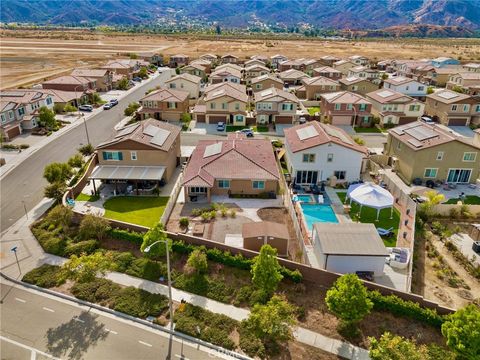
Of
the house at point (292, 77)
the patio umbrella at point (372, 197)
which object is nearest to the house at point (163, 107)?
the house at point (292, 77)

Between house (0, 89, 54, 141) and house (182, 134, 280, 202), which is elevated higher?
house (0, 89, 54, 141)

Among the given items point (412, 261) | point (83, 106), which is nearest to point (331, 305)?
point (412, 261)

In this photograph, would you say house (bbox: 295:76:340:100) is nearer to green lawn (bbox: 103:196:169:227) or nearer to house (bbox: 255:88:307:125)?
house (bbox: 255:88:307:125)

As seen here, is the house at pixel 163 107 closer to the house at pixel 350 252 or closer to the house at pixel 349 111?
the house at pixel 349 111

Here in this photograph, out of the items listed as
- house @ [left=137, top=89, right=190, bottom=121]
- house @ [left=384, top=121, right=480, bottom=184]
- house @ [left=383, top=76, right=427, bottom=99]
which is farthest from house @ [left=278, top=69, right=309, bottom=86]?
house @ [left=384, top=121, right=480, bottom=184]

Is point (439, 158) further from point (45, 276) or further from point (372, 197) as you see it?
point (45, 276)

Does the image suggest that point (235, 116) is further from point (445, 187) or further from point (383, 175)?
point (445, 187)
